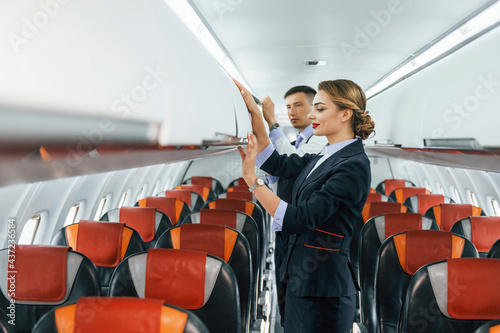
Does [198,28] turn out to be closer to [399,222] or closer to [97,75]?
[399,222]

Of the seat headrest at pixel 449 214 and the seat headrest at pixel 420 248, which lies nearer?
the seat headrest at pixel 420 248

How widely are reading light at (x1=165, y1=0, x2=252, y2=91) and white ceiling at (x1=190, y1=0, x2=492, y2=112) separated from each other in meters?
0.06

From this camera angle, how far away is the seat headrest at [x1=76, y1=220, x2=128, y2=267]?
310 cm

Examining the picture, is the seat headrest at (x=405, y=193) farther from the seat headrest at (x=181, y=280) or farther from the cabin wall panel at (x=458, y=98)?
the seat headrest at (x=181, y=280)

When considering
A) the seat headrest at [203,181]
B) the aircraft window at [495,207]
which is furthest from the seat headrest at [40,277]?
the seat headrest at [203,181]

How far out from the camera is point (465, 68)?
2.69 m

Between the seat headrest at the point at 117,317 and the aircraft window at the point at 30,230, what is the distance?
318 cm

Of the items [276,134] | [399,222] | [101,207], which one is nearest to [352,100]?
[276,134]

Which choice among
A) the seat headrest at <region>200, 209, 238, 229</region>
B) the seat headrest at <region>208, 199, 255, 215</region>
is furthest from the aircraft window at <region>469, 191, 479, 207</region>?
the seat headrest at <region>200, 209, 238, 229</region>

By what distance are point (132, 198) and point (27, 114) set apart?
6.84 m

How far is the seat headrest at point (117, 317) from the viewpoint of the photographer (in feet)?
4.59

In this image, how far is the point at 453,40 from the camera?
386 cm

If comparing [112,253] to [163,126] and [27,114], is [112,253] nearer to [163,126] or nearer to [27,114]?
[163,126]

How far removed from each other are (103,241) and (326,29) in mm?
2781
